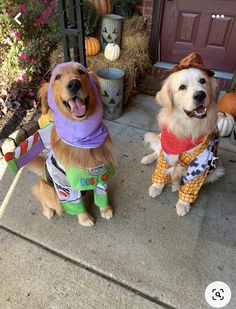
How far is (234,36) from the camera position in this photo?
3574mm

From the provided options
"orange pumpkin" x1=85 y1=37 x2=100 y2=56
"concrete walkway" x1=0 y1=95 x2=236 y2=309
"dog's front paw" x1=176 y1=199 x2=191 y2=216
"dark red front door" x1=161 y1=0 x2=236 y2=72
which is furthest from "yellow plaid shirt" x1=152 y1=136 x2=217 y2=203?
"dark red front door" x1=161 y1=0 x2=236 y2=72

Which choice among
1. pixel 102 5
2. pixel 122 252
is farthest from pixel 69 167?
pixel 102 5

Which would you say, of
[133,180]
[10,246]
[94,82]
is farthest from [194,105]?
[10,246]

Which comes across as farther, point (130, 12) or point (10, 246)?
point (130, 12)

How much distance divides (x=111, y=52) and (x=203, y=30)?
1.39 metres

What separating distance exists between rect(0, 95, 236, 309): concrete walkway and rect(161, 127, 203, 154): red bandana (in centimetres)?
51

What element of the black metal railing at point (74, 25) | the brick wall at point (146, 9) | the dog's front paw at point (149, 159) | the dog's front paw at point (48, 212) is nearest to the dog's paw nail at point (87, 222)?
the dog's front paw at point (48, 212)

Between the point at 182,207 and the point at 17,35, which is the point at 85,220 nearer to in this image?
the point at 182,207

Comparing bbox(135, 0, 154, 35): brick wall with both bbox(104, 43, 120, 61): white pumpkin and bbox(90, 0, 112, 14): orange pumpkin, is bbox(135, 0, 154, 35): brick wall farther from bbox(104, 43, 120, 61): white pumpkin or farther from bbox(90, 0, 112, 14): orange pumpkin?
bbox(104, 43, 120, 61): white pumpkin

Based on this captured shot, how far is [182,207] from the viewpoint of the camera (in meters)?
2.13

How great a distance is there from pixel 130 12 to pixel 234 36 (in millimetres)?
1440

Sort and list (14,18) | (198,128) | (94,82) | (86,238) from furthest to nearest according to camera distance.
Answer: (14,18) → (86,238) → (198,128) → (94,82)

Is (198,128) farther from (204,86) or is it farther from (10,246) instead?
(10,246)

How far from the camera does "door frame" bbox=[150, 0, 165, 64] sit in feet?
12.1
